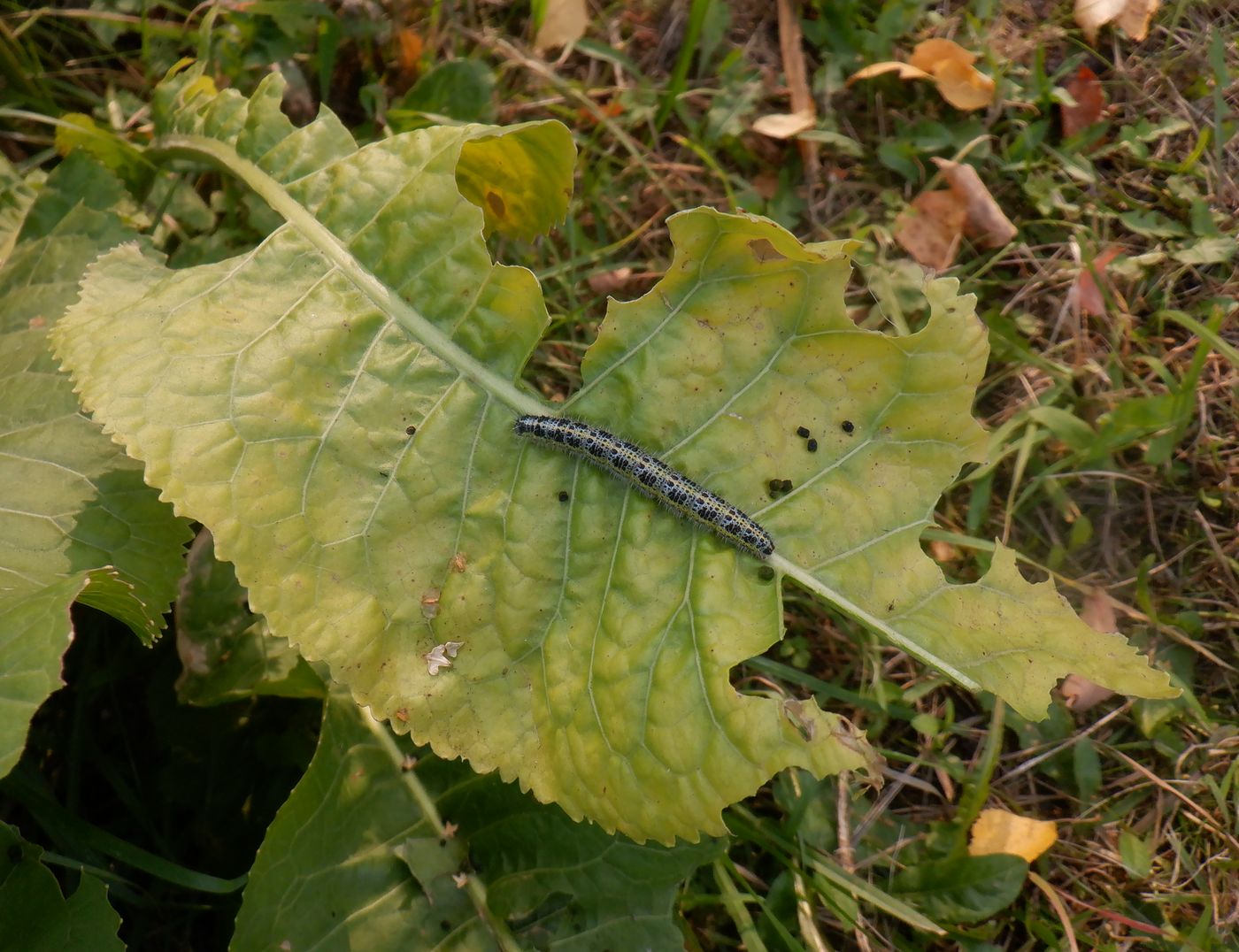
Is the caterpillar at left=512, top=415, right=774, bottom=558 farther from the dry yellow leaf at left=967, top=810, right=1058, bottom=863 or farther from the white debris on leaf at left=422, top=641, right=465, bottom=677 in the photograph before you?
the dry yellow leaf at left=967, top=810, right=1058, bottom=863

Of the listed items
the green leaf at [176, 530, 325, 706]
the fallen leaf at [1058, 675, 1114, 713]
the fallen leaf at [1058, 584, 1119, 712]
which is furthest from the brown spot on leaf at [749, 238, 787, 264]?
the fallen leaf at [1058, 675, 1114, 713]

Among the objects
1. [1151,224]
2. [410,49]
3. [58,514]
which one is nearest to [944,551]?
[1151,224]

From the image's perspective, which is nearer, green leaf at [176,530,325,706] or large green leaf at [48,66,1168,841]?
large green leaf at [48,66,1168,841]

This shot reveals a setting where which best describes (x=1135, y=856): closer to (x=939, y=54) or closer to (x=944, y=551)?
(x=944, y=551)

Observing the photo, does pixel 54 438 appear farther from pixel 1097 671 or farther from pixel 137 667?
pixel 1097 671

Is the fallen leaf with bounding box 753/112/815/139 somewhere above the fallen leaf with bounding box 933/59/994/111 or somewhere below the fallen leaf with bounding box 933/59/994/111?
below

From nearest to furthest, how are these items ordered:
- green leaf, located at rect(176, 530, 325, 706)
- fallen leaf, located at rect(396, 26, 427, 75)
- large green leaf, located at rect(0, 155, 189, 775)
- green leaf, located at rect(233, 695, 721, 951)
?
large green leaf, located at rect(0, 155, 189, 775) → green leaf, located at rect(233, 695, 721, 951) → green leaf, located at rect(176, 530, 325, 706) → fallen leaf, located at rect(396, 26, 427, 75)

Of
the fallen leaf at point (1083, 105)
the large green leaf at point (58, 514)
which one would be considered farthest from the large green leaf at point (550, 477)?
the fallen leaf at point (1083, 105)
